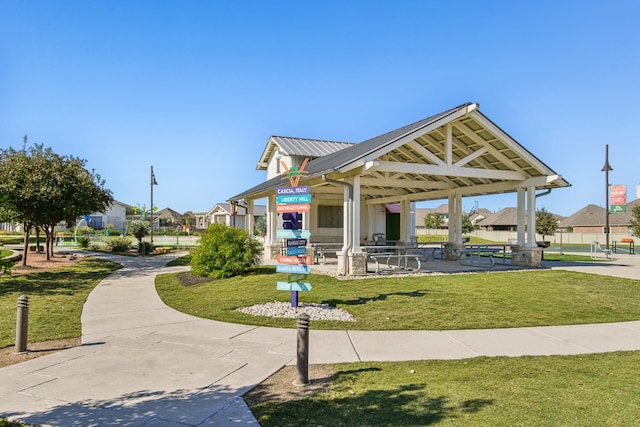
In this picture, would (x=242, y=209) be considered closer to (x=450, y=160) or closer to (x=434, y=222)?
(x=434, y=222)

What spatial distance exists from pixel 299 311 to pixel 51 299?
6.59 meters

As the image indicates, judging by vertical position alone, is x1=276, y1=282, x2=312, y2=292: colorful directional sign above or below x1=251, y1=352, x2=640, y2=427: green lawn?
above

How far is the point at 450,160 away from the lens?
1370cm

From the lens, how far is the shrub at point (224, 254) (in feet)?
44.4

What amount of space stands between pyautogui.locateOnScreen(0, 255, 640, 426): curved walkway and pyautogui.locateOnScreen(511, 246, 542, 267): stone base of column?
302 inches

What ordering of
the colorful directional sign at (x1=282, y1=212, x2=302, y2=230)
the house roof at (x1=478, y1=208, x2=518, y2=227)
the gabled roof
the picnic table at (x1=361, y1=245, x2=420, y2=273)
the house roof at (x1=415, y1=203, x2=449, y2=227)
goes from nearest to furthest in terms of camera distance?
the colorful directional sign at (x1=282, y1=212, x2=302, y2=230)
the picnic table at (x1=361, y1=245, x2=420, y2=273)
the gabled roof
the house roof at (x1=478, y1=208, x2=518, y2=227)
the house roof at (x1=415, y1=203, x2=449, y2=227)

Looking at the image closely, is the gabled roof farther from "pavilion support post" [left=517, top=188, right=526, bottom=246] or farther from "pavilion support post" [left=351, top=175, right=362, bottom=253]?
"pavilion support post" [left=517, top=188, right=526, bottom=246]

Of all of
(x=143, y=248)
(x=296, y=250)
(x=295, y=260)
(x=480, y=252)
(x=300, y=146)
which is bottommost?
(x=143, y=248)

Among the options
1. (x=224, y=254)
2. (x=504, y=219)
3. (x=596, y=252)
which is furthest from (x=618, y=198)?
(x=504, y=219)

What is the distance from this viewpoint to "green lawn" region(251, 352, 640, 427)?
3791mm

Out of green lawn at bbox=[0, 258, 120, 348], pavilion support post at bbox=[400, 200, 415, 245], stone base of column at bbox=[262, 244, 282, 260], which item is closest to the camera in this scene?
green lawn at bbox=[0, 258, 120, 348]

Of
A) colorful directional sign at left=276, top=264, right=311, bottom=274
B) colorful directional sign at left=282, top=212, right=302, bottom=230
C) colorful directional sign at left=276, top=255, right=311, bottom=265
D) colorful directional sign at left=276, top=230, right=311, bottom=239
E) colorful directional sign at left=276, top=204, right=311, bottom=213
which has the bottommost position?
colorful directional sign at left=276, top=264, right=311, bottom=274

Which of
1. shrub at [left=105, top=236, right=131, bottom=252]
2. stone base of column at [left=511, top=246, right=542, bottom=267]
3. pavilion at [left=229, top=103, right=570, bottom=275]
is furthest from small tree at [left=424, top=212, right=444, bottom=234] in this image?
stone base of column at [left=511, top=246, right=542, bottom=267]

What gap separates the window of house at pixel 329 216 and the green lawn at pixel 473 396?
690 inches
